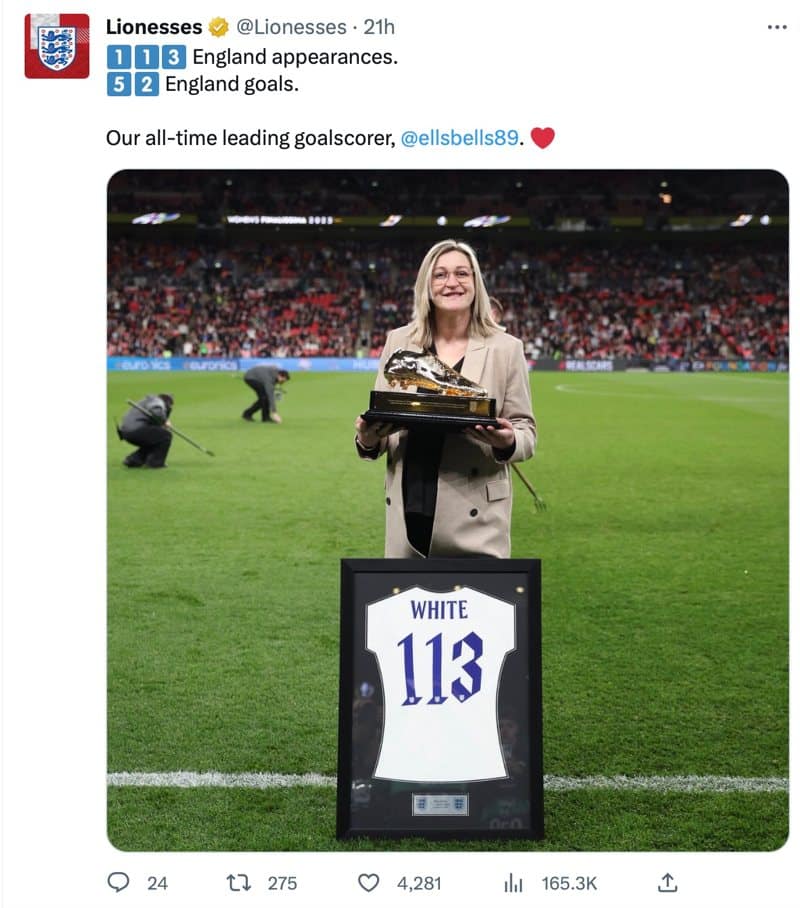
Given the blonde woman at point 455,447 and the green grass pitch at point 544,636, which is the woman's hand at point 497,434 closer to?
the blonde woman at point 455,447

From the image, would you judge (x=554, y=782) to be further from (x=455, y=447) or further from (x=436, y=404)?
(x=436, y=404)

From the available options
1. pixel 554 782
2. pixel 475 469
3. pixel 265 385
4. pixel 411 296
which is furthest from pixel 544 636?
pixel 411 296

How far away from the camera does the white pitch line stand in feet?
13.0

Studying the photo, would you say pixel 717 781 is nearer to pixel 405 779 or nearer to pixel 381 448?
pixel 405 779

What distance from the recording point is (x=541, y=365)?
131 ft

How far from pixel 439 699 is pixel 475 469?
777 millimetres

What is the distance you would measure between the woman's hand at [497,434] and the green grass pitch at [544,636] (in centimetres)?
130

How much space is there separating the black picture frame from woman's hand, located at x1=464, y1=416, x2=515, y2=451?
1.24ft

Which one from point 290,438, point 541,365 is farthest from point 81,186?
point 541,365

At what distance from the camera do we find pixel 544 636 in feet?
20.0
